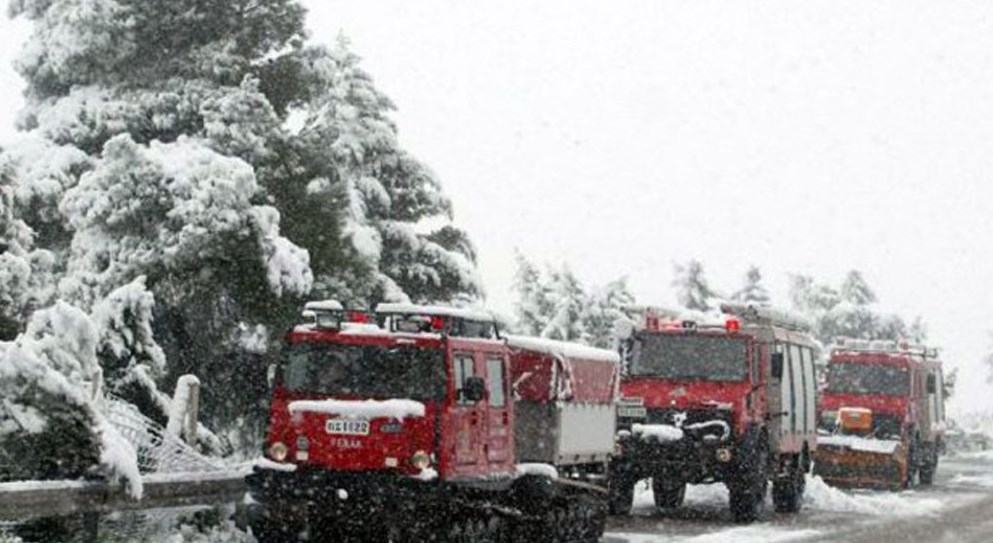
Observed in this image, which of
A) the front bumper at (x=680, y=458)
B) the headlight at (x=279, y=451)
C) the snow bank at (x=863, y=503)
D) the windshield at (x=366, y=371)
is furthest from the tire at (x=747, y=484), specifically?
the headlight at (x=279, y=451)

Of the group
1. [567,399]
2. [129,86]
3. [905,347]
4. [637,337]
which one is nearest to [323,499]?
[567,399]

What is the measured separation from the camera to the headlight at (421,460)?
49.1ft

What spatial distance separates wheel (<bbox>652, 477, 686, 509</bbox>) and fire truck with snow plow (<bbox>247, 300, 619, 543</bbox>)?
26.3 ft

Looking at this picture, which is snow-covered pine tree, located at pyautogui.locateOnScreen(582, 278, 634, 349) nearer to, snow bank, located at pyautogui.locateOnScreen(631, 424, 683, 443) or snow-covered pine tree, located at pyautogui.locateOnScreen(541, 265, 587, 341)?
snow-covered pine tree, located at pyautogui.locateOnScreen(541, 265, 587, 341)

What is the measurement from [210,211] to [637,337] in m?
7.08

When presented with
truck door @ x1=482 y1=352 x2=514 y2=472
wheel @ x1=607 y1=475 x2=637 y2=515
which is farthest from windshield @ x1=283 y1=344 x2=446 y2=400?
wheel @ x1=607 y1=475 x2=637 y2=515

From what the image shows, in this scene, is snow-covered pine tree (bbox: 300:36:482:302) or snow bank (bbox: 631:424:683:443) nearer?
snow bank (bbox: 631:424:683:443)

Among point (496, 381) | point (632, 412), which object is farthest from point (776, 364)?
point (496, 381)

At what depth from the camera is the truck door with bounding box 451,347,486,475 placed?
1546 cm

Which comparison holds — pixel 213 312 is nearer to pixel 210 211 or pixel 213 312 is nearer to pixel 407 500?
pixel 210 211

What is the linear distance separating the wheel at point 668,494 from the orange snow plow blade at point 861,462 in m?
8.53

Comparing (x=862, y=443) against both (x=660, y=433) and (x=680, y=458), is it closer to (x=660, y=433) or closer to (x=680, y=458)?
(x=680, y=458)

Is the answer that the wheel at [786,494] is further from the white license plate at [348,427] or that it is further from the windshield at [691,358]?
the white license plate at [348,427]

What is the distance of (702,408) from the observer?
23562mm
